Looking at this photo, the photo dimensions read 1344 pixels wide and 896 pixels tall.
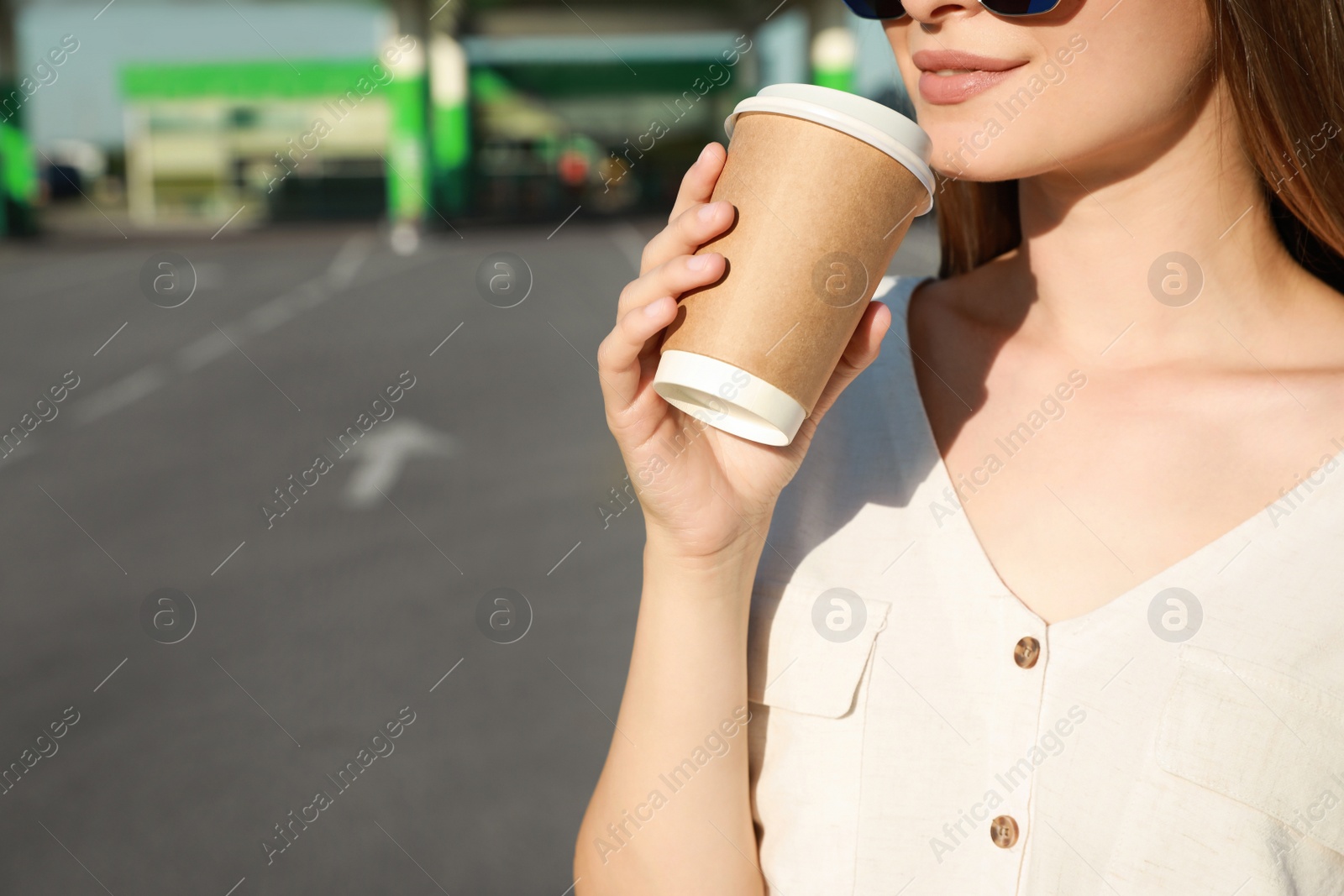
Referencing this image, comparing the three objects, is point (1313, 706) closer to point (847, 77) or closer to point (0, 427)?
point (0, 427)

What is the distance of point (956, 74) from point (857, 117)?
0.79 ft

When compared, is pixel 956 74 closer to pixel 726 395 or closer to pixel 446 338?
pixel 726 395

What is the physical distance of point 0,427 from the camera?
7230mm

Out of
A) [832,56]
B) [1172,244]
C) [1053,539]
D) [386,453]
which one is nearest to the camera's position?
[1053,539]

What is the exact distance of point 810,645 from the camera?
1181 millimetres

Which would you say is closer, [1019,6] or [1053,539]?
[1019,6]

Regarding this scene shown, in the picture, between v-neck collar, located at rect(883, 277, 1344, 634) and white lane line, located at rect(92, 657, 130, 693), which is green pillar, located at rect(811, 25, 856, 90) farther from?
v-neck collar, located at rect(883, 277, 1344, 634)

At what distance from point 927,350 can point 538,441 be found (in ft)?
17.5

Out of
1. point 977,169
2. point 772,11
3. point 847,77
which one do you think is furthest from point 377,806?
point 772,11

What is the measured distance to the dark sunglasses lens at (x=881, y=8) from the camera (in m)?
1.21

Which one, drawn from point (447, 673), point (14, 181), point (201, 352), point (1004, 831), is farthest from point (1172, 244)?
point (14, 181)

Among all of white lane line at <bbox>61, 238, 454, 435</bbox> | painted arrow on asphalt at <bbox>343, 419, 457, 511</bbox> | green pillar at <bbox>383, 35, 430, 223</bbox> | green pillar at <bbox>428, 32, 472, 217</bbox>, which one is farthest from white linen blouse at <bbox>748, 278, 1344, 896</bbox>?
green pillar at <bbox>428, 32, 472, 217</bbox>

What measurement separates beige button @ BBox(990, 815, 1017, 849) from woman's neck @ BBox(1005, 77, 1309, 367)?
57 centimetres

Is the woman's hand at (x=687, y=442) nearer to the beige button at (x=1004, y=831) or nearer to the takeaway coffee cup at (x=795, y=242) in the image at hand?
the takeaway coffee cup at (x=795, y=242)
